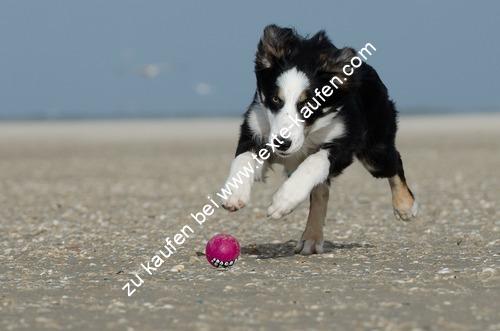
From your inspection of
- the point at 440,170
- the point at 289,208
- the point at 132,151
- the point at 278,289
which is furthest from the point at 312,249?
the point at 132,151

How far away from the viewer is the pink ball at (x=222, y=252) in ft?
25.0

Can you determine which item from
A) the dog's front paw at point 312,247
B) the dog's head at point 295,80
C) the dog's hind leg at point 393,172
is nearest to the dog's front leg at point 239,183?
the dog's head at point 295,80

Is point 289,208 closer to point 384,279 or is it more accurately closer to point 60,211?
point 384,279

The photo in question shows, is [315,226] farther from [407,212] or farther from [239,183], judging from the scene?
[239,183]

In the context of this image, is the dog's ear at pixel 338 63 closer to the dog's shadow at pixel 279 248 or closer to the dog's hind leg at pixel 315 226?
the dog's hind leg at pixel 315 226

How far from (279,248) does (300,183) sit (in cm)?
174

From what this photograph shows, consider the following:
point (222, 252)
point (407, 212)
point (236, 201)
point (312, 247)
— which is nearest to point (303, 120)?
point (236, 201)

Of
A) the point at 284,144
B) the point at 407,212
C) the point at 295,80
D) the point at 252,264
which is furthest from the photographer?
the point at 407,212

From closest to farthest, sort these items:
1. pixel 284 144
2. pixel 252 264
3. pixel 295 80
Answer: pixel 284 144 < pixel 295 80 < pixel 252 264

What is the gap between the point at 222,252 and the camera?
7613 millimetres

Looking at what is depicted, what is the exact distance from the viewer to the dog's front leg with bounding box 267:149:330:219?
746 centimetres

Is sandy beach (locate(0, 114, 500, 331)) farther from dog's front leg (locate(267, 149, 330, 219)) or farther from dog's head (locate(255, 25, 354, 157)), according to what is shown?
dog's head (locate(255, 25, 354, 157))

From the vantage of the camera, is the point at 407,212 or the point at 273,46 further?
the point at 407,212

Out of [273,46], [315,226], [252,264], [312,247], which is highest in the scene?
[273,46]
